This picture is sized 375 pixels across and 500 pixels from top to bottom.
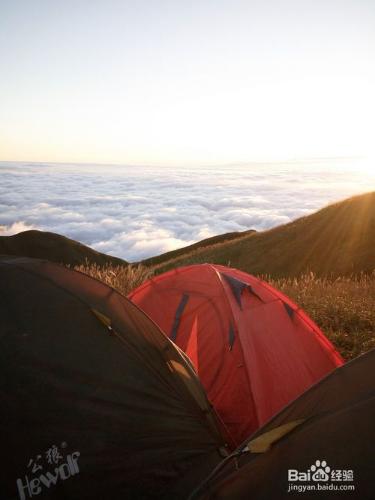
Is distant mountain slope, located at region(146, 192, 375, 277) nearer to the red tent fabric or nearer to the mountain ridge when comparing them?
the mountain ridge

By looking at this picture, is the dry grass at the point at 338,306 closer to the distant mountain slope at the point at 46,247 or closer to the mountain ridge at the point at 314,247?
the mountain ridge at the point at 314,247

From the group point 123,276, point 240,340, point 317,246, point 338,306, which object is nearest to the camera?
point 240,340

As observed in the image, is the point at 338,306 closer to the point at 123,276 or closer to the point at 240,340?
the point at 240,340

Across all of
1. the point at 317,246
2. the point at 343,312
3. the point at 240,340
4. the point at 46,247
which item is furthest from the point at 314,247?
the point at 46,247

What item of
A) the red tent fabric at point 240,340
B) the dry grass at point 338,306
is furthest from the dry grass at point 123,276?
the red tent fabric at point 240,340

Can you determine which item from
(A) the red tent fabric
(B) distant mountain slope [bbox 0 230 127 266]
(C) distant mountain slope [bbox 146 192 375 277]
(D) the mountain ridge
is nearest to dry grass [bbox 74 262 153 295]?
(A) the red tent fabric

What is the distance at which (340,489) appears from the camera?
7.36ft

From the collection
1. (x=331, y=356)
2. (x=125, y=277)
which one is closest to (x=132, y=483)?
(x=331, y=356)

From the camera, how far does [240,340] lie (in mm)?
5352

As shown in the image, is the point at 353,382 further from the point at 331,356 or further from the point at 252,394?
the point at 331,356

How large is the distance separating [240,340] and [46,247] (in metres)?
84.5

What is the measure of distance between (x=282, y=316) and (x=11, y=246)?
83182 mm

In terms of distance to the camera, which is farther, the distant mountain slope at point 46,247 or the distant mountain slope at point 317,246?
the distant mountain slope at point 46,247

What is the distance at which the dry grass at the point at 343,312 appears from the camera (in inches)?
304
